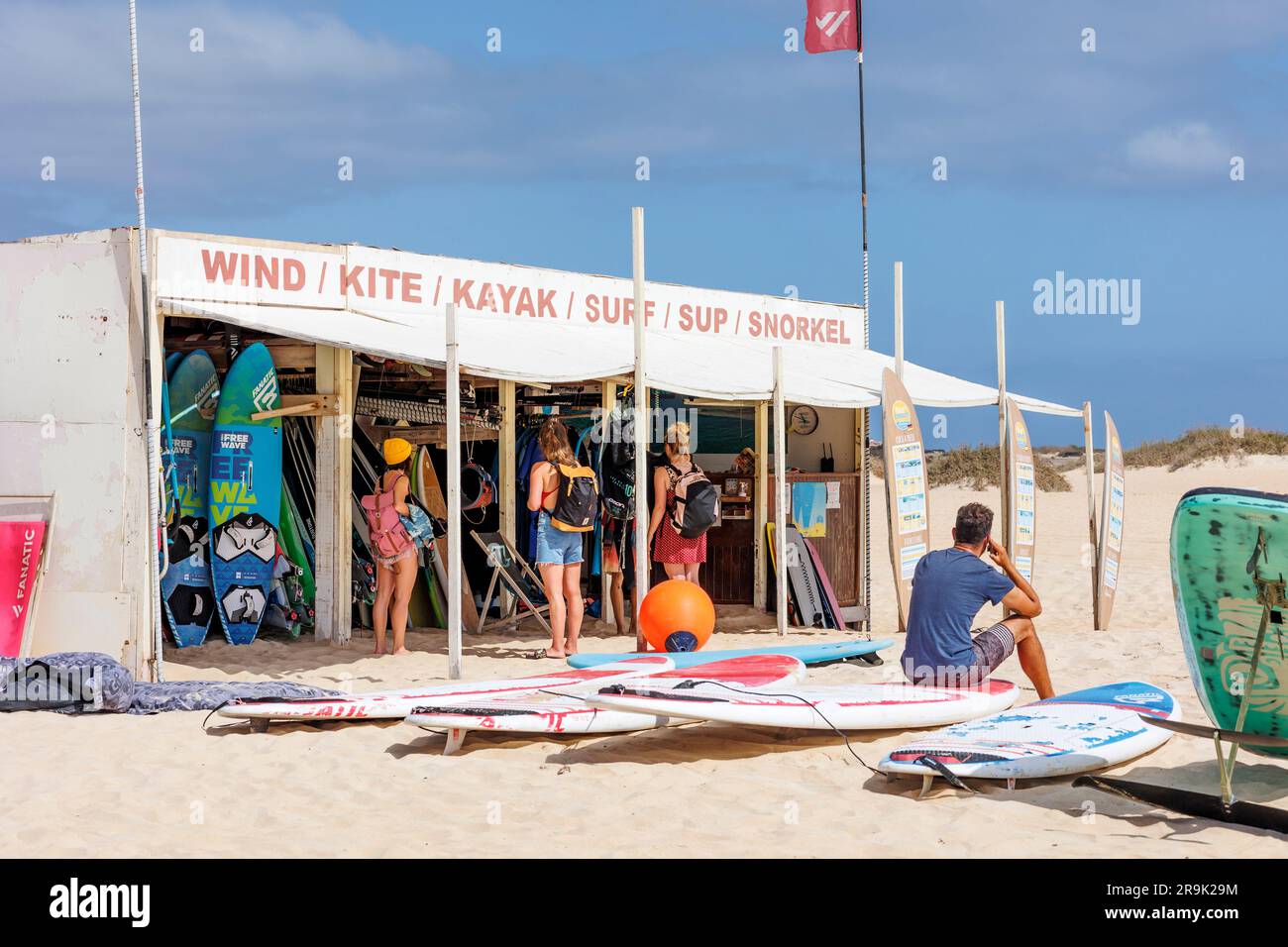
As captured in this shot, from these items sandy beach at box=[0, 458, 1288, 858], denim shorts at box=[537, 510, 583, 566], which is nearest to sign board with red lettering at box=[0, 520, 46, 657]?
sandy beach at box=[0, 458, 1288, 858]

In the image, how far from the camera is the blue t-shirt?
22.5 ft

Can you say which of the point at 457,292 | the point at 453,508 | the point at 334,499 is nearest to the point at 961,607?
the point at 453,508

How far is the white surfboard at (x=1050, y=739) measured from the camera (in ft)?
19.4

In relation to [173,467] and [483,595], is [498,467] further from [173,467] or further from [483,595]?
[173,467]

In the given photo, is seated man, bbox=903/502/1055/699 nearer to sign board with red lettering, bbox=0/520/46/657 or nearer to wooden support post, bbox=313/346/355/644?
wooden support post, bbox=313/346/355/644

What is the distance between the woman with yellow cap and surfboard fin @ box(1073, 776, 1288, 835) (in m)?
5.08

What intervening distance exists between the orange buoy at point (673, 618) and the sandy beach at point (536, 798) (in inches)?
66.5

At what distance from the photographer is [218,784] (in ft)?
20.5

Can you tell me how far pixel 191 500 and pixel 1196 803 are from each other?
7002 millimetres

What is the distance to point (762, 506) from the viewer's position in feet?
40.8

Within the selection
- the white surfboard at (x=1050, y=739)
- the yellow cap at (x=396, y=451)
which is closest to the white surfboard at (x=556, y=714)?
the white surfboard at (x=1050, y=739)

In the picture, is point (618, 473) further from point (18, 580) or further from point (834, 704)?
point (834, 704)
